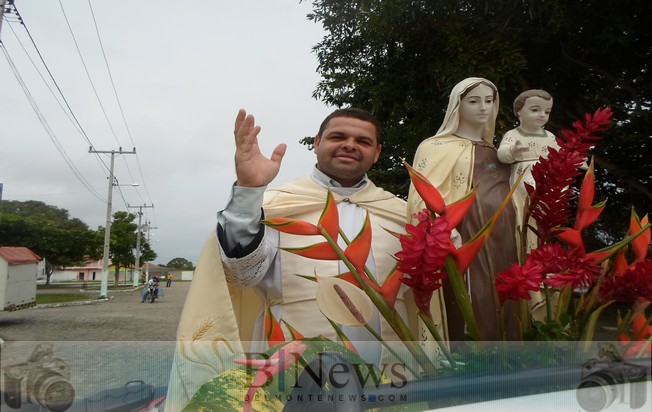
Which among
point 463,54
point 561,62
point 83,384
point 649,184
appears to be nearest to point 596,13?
point 561,62

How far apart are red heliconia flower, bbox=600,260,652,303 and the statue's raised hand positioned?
93cm

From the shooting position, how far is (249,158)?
147cm

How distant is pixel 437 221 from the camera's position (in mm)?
988

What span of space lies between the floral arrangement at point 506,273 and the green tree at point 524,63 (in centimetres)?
453

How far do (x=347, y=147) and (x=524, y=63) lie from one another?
4.77m

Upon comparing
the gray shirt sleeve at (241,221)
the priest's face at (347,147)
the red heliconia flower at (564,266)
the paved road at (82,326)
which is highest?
the priest's face at (347,147)

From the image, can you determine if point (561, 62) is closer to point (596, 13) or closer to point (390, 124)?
point (596, 13)

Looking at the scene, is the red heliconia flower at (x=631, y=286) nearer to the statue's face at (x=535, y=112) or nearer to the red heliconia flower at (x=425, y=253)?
the red heliconia flower at (x=425, y=253)

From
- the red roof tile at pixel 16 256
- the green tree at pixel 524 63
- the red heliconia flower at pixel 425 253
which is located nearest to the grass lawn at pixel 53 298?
the red roof tile at pixel 16 256

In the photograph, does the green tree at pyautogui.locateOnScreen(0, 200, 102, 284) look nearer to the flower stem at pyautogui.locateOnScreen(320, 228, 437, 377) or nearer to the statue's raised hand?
the statue's raised hand

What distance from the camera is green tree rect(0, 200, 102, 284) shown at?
1616 cm

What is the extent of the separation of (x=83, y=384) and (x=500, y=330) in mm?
983

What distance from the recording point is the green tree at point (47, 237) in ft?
53.0

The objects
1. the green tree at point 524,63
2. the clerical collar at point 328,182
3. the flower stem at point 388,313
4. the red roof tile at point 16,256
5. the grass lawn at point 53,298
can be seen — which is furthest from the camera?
the grass lawn at point 53,298
